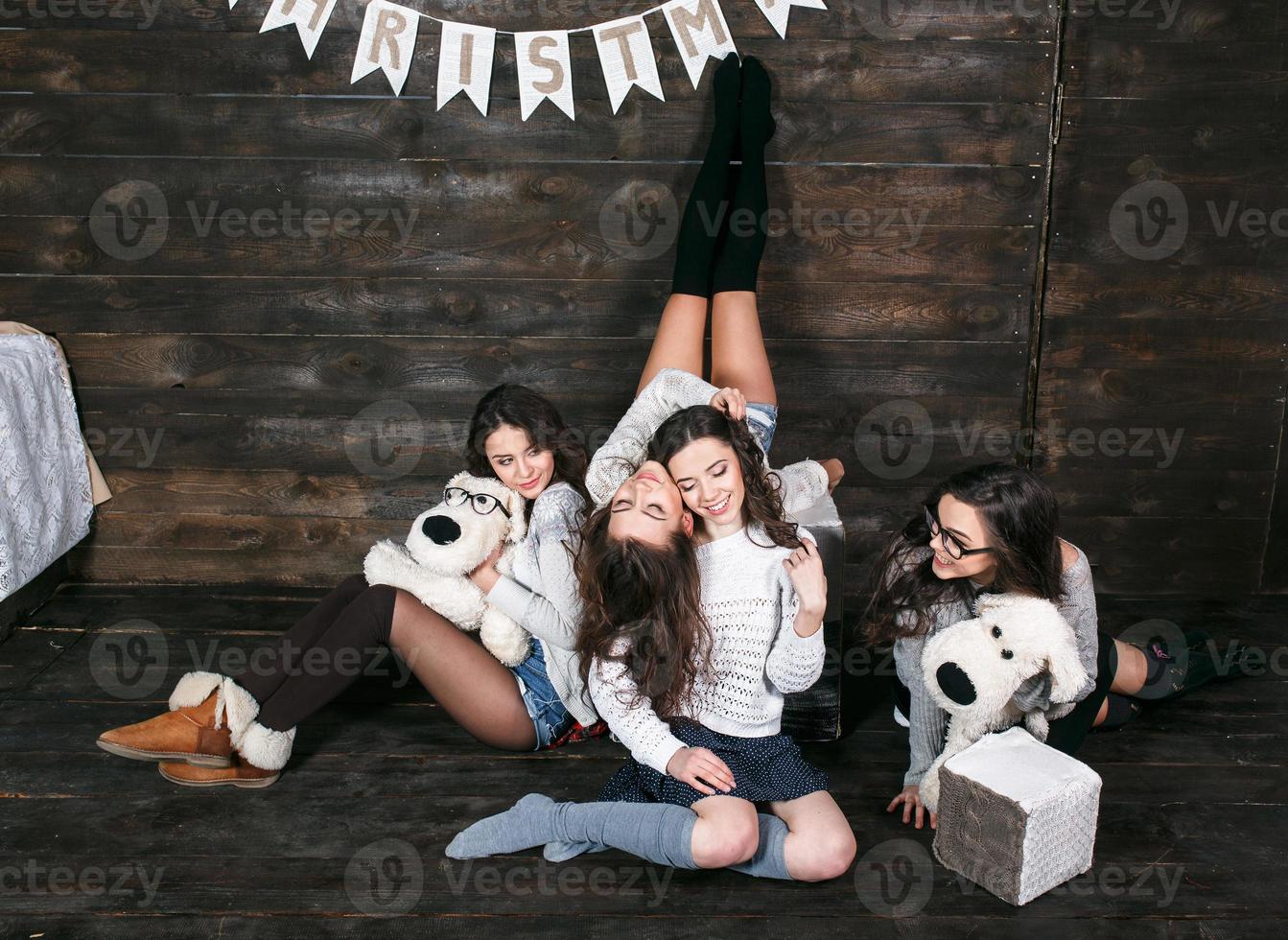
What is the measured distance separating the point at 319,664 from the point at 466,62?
55.9 inches

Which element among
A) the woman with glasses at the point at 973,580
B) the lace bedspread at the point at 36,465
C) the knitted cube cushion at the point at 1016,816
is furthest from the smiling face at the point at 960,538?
the lace bedspread at the point at 36,465

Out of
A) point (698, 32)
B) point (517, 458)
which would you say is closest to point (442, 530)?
point (517, 458)

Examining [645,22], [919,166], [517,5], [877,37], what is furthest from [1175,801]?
[517,5]

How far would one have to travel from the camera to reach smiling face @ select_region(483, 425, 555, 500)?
2.00 m

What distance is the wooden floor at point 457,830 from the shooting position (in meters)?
1.60

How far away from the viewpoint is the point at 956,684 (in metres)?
1.72

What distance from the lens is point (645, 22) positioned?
2406 millimetres

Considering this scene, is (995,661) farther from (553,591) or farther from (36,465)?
(36,465)

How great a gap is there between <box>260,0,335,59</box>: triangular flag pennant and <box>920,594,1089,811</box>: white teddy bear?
76.2 inches

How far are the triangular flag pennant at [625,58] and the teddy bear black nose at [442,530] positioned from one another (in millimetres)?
1120

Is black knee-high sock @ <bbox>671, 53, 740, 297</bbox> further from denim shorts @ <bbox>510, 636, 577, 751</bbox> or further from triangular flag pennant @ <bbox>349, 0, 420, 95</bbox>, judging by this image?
denim shorts @ <bbox>510, 636, 577, 751</bbox>

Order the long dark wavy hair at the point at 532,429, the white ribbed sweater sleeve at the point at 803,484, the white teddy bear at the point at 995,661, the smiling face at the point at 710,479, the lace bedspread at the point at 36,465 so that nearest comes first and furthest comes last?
the white teddy bear at the point at 995,661, the smiling face at the point at 710,479, the long dark wavy hair at the point at 532,429, the white ribbed sweater sleeve at the point at 803,484, the lace bedspread at the point at 36,465

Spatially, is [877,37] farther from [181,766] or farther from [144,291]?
[181,766]

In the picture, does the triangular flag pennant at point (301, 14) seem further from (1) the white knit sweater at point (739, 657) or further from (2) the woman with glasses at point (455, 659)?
(1) the white knit sweater at point (739, 657)
